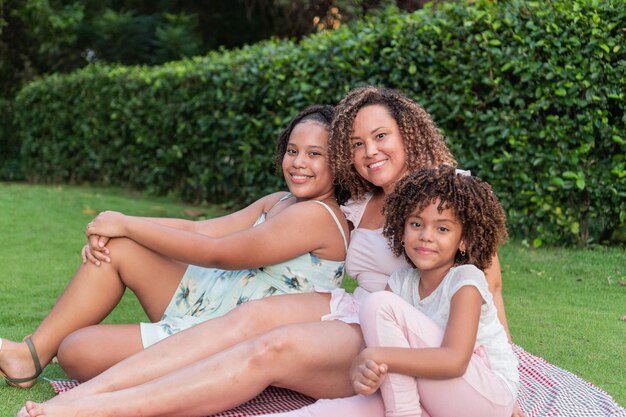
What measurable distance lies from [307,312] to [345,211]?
0.54 metres

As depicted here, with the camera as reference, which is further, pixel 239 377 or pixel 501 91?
pixel 501 91

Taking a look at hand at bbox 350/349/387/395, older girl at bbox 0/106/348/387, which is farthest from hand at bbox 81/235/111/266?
hand at bbox 350/349/387/395

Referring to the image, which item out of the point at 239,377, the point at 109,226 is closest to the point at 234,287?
the point at 109,226

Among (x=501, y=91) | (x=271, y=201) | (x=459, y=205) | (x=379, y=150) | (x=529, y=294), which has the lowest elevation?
(x=529, y=294)

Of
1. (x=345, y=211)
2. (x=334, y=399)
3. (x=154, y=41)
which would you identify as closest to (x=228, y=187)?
(x=345, y=211)

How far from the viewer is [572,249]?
664cm

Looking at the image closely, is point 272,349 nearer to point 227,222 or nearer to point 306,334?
point 306,334

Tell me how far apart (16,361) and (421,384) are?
1.81 m

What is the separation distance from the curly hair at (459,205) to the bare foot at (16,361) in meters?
1.70

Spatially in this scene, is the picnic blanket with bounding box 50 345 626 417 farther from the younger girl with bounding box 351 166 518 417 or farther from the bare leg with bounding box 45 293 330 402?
the younger girl with bounding box 351 166 518 417

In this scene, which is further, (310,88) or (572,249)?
(310,88)

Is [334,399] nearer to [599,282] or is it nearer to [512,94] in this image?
[599,282]

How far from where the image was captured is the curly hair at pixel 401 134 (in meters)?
3.53

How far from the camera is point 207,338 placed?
3197 millimetres
